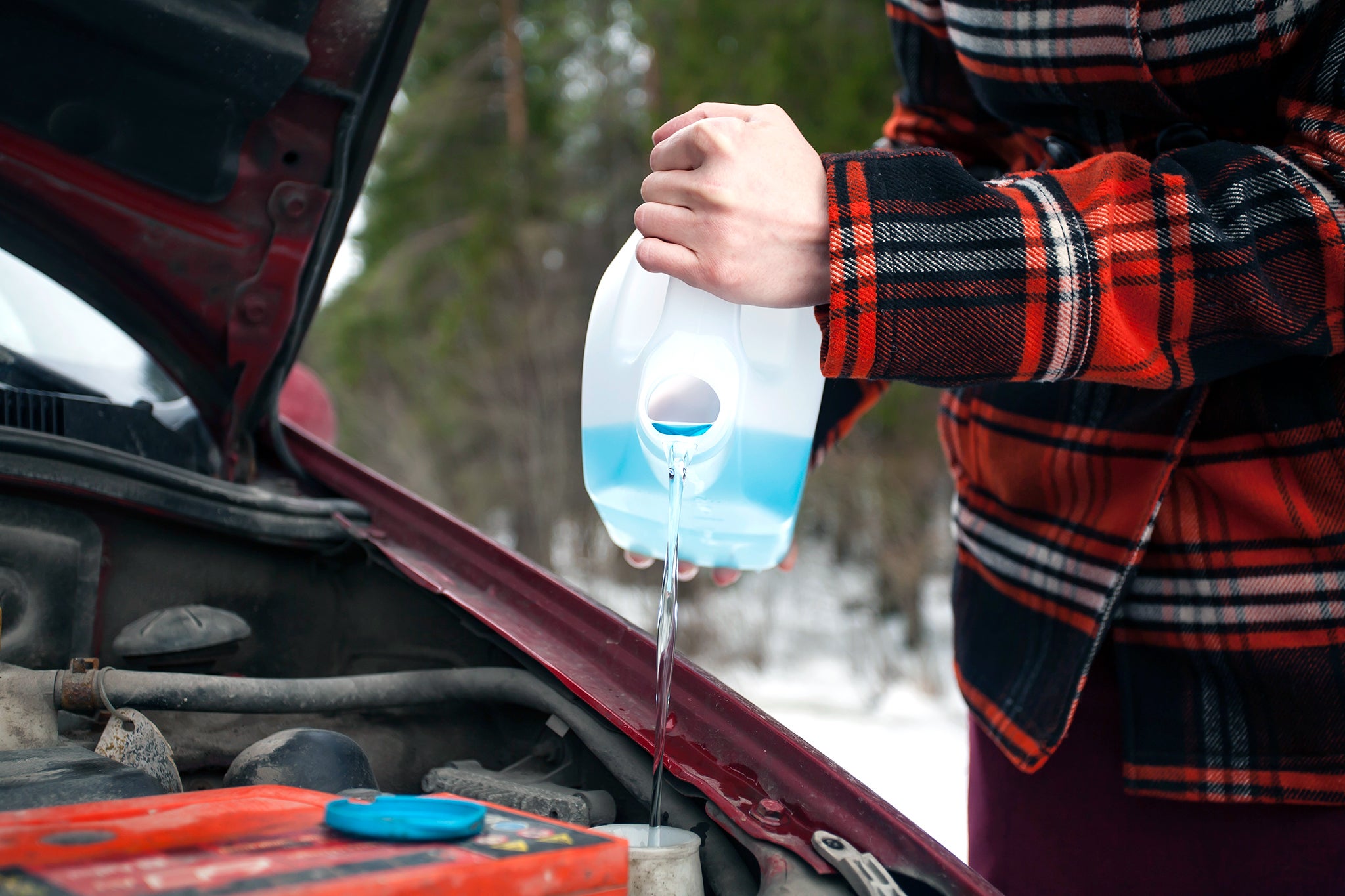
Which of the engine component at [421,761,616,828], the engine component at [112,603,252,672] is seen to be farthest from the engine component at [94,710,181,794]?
the engine component at [421,761,616,828]

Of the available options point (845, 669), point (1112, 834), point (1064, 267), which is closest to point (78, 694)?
point (1064, 267)

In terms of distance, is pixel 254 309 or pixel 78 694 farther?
pixel 254 309

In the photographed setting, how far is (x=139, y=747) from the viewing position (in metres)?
1.11

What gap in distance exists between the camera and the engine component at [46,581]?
129 cm

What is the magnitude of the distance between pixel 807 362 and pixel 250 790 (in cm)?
90

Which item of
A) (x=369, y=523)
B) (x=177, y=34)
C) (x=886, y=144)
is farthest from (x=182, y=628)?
(x=886, y=144)

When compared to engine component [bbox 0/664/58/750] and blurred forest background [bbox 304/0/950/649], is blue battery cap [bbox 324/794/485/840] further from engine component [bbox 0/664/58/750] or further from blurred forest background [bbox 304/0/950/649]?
blurred forest background [bbox 304/0/950/649]

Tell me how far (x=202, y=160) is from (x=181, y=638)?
2.44 ft

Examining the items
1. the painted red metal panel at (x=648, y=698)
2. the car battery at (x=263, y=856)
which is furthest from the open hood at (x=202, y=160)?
the car battery at (x=263, y=856)

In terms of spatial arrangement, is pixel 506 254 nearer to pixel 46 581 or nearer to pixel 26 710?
pixel 46 581

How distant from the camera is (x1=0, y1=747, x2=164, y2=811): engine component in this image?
2.90 ft

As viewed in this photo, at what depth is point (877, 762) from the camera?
3.69m

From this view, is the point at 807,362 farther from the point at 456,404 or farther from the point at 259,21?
the point at 456,404

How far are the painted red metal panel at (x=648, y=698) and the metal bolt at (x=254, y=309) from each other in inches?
14.5
